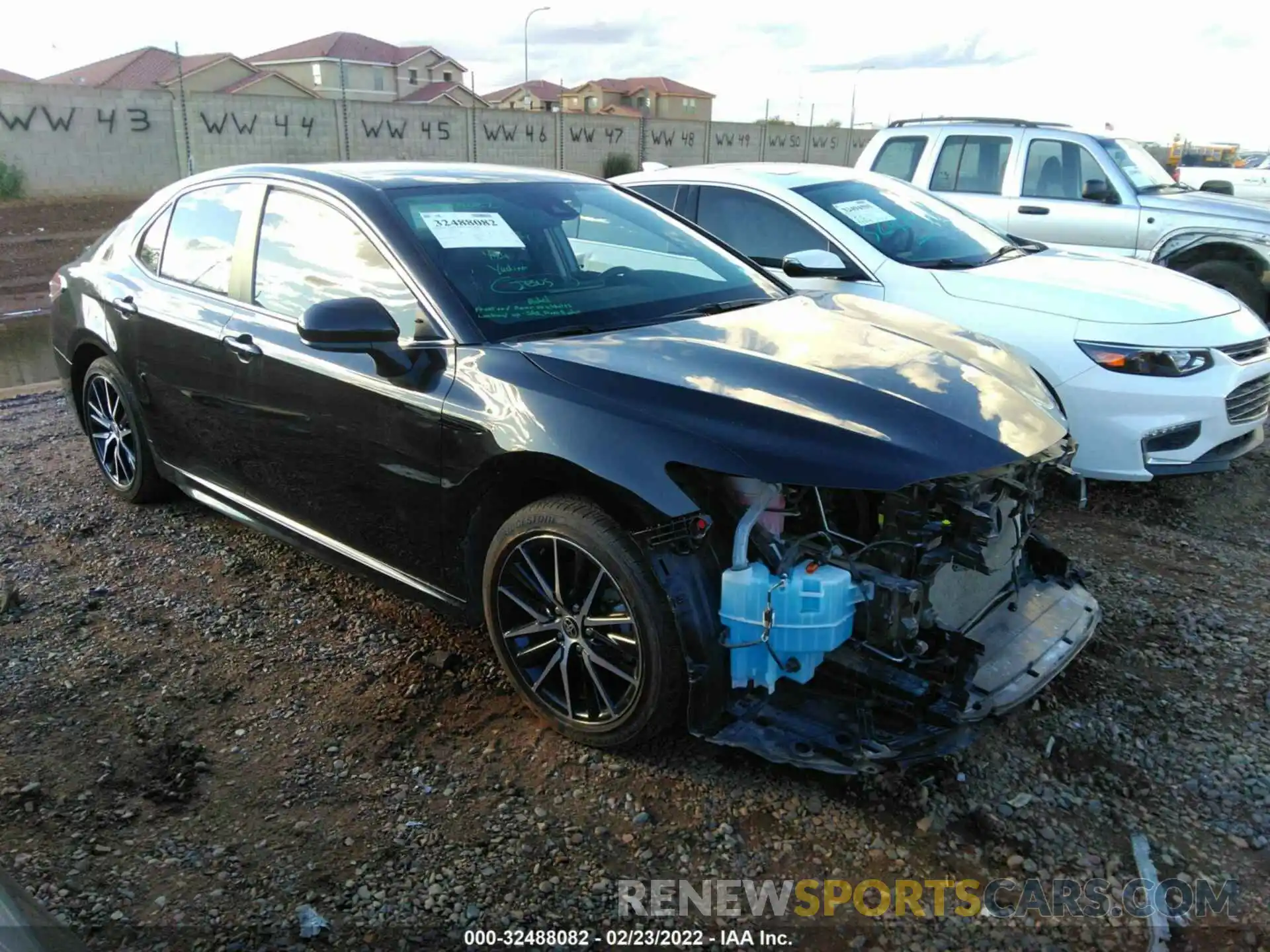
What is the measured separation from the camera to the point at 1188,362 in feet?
15.4

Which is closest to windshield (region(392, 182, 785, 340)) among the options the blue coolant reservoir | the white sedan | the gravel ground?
the white sedan

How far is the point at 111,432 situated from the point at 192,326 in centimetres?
135

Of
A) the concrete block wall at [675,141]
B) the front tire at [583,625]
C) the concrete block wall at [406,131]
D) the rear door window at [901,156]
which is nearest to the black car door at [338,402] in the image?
the front tire at [583,625]

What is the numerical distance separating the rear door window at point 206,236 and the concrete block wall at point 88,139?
79.9ft

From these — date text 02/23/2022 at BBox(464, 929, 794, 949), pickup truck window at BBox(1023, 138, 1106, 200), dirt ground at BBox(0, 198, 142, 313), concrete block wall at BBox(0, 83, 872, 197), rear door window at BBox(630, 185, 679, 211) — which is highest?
concrete block wall at BBox(0, 83, 872, 197)

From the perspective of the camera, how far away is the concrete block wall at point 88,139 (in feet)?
78.2

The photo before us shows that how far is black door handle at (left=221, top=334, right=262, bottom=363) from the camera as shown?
364cm

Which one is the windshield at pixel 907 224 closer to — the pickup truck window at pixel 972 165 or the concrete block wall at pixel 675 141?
the pickup truck window at pixel 972 165

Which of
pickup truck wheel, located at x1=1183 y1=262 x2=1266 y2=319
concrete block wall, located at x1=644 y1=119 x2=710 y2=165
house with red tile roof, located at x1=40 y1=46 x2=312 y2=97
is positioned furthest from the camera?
house with red tile roof, located at x1=40 y1=46 x2=312 y2=97

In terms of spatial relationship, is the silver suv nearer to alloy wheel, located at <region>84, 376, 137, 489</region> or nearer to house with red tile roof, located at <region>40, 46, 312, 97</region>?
alloy wheel, located at <region>84, 376, 137, 489</region>

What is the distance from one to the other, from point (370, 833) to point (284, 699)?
84cm

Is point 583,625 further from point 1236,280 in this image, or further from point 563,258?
point 1236,280

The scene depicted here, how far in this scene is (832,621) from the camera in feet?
8.44

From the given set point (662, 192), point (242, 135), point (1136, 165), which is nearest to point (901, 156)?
point (1136, 165)
